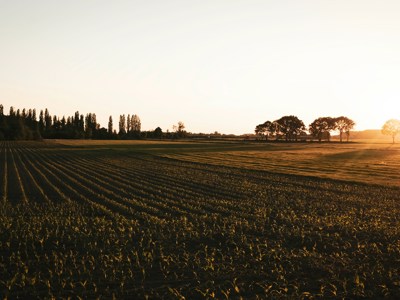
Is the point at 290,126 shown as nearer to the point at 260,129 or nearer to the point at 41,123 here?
the point at 260,129

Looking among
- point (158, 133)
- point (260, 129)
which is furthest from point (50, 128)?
point (260, 129)

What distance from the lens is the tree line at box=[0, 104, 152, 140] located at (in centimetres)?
14162

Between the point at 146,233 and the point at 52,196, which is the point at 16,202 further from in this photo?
the point at 146,233

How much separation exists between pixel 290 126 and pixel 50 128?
11818 centimetres

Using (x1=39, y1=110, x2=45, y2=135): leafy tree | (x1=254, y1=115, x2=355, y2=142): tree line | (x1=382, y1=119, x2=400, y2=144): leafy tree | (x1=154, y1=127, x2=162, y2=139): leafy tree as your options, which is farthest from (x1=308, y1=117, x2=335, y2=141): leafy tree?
(x1=39, y1=110, x2=45, y2=135): leafy tree

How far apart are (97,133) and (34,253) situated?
167m

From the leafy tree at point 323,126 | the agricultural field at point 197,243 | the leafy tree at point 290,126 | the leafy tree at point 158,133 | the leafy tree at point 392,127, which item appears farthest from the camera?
the leafy tree at point 158,133

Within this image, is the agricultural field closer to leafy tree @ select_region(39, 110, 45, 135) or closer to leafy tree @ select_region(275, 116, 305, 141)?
leafy tree @ select_region(275, 116, 305, 141)

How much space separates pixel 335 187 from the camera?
3139 centimetres

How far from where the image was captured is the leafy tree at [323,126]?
153000mm

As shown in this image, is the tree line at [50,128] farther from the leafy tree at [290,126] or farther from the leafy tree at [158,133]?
the leafy tree at [290,126]

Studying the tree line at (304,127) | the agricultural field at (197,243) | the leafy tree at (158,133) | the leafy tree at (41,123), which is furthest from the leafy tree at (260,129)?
the agricultural field at (197,243)

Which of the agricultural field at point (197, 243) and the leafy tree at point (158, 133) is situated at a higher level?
the leafy tree at point (158, 133)

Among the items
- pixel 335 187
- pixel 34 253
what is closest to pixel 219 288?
pixel 34 253
